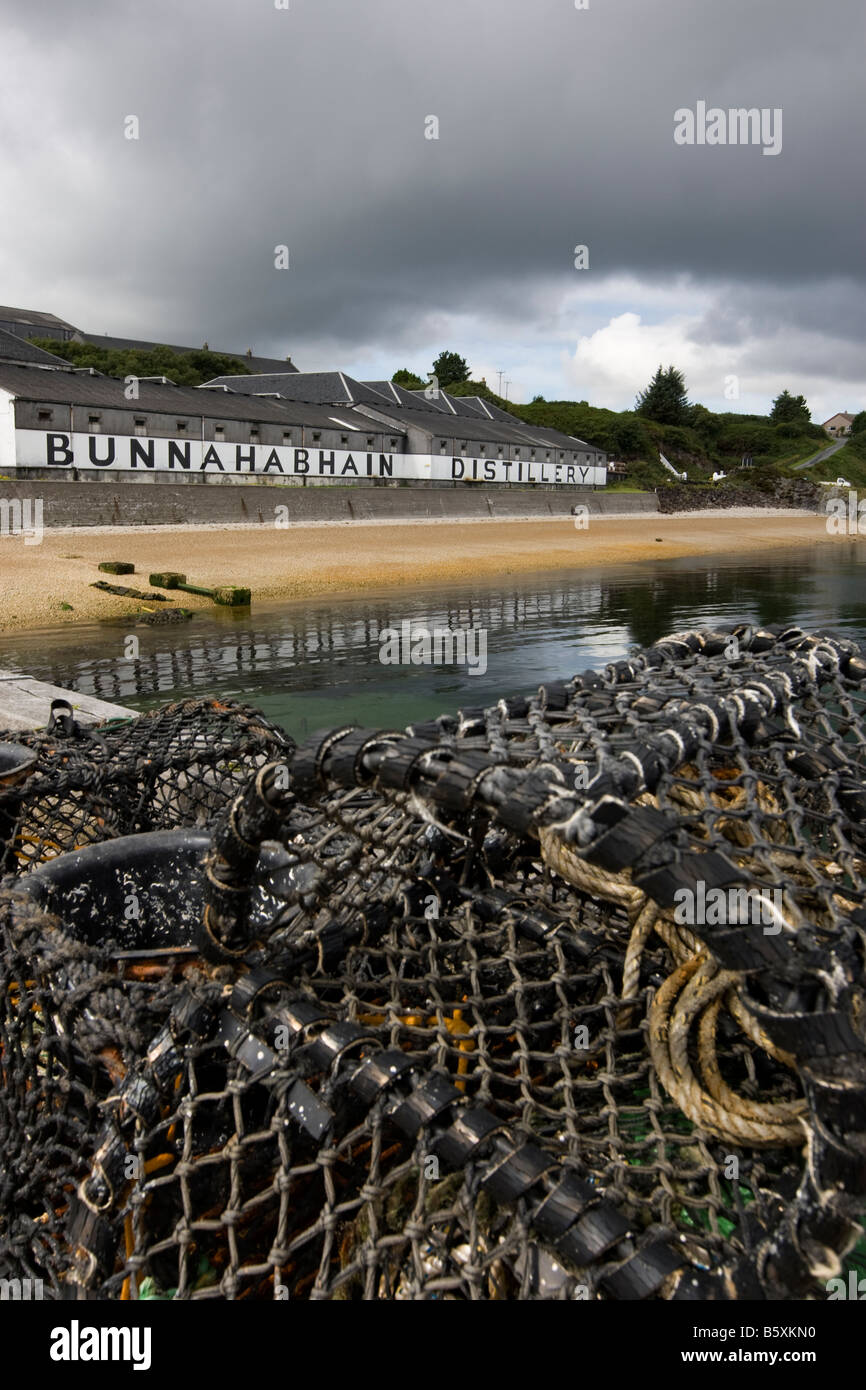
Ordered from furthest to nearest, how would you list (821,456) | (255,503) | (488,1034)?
(821,456) < (255,503) < (488,1034)

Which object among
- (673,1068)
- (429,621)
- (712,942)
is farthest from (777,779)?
(429,621)

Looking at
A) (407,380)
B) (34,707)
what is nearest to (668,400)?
(407,380)

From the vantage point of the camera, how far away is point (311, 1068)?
189cm

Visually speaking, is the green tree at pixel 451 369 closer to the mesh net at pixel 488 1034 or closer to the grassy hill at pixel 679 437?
the grassy hill at pixel 679 437

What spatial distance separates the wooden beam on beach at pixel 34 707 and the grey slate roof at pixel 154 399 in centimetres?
3464

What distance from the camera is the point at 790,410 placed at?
112m

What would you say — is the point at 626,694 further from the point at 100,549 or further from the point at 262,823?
the point at 100,549

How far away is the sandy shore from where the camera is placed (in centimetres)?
2162

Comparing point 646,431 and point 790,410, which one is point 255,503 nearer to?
point 646,431

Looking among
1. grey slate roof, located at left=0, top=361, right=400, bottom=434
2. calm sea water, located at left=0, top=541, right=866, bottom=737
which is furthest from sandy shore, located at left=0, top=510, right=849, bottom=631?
grey slate roof, located at left=0, top=361, right=400, bottom=434

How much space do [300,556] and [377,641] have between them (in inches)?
521

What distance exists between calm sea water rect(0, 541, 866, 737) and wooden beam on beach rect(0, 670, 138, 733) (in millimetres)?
3515

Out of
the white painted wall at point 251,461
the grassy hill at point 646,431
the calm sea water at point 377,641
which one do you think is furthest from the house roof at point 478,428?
the calm sea water at point 377,641
